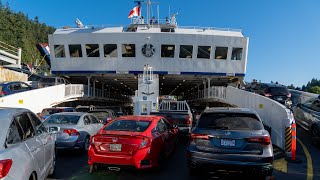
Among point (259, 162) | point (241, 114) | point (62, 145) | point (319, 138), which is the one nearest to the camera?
point (259, 162)

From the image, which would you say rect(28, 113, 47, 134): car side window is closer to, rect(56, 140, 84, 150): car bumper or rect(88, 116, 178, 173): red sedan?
rect(88, 116, 178, 173): red sedan

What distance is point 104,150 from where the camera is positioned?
7.22 metres

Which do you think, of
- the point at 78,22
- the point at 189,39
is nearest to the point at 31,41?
the point at 78,22

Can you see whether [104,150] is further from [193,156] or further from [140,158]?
[193,156]

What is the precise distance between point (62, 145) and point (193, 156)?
4.61 meters

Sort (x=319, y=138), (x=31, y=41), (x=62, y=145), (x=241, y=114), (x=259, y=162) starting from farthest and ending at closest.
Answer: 1. (x=31, y=41)
2. (x=319, y=138)
3. (x=62, y=145)
4. (x=241, y=114)
5. (x=259, y=162)

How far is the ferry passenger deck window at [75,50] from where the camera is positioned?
1314 inches

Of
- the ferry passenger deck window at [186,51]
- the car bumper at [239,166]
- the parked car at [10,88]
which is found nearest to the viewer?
the car bumper at [239,166]

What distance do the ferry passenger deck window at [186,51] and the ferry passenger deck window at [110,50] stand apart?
6.86 meters

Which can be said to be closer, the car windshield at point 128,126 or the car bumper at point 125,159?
the car bumper at point 125,159

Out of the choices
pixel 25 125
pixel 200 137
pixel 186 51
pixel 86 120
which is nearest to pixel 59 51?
pixel 186 51

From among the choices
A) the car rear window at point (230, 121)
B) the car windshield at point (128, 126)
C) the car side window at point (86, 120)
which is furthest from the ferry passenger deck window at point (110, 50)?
the car rear window at point (230, 121)

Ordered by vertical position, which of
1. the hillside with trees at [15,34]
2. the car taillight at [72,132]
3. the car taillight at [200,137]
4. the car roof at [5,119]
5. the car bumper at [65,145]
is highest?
the hillside with trees at [15,34]

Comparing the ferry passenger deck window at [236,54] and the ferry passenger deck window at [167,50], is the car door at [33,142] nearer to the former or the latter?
the ferry passenger deck window at [167,50]
